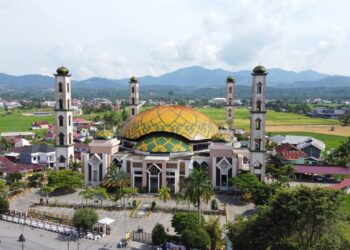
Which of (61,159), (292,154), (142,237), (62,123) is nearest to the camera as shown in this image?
(142,237)

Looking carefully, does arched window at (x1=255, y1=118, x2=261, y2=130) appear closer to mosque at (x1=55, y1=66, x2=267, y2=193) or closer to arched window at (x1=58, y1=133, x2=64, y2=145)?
mosque at (x1=55, y1=66, x2=267, y2=193)

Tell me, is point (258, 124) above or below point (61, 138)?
above

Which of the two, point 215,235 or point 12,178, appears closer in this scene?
point 215,235

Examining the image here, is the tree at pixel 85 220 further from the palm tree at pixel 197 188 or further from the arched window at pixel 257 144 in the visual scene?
the arched window at pixel 257 144

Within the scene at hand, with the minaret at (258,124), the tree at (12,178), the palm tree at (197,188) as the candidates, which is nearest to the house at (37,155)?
the tree at (12,178)

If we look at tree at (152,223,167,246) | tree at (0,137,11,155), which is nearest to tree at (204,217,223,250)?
tree at (152,223,167,246)

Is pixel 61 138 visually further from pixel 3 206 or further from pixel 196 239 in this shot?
pixel 196 239

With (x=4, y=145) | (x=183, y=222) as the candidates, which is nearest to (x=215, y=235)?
(x=183, y=222)

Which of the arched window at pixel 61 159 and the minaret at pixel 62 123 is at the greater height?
the minaret at pixel 62 123
